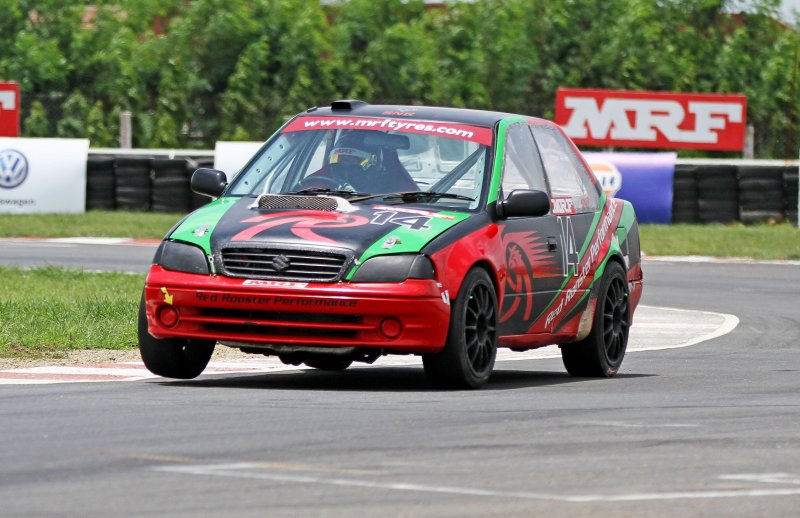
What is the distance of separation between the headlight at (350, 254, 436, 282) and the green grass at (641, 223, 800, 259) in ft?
61.3

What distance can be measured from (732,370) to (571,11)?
122 ft

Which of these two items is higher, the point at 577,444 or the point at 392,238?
A: the point at 392,238

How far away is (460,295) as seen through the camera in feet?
33.8

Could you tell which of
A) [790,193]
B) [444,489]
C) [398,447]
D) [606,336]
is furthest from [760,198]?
[444,489]

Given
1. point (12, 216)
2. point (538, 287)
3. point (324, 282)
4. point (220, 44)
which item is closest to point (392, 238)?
point (324, 282)

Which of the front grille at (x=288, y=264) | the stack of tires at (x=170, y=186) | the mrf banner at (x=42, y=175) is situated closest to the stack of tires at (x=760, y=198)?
the stack of tires at (x=170, y=186)

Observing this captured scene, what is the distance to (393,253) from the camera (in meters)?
10.1

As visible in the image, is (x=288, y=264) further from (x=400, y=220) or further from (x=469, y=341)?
(x=469, y=341)

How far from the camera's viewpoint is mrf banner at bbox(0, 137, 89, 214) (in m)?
31.6

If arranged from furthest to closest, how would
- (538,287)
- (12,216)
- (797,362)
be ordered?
(12,216)
(797,362)
(538,287)

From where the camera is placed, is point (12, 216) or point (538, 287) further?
point (12, 216)

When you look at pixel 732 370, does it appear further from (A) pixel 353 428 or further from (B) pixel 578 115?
(B) pixel 578 115

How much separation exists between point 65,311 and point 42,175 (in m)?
17.5

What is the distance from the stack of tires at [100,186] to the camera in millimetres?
32719
